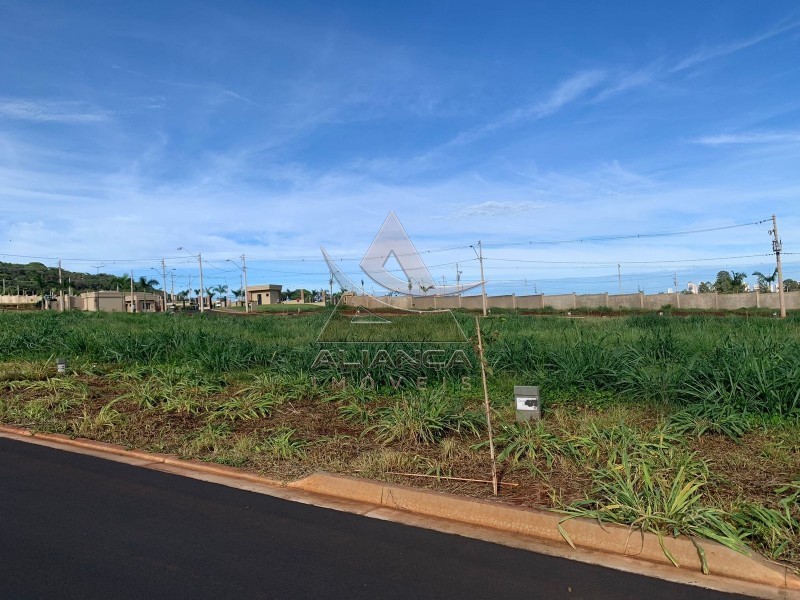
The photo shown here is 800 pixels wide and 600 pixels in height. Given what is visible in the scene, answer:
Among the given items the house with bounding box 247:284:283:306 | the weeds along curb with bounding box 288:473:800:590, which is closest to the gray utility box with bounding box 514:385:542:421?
the weeds along curb with bounding box 288:473:800:590

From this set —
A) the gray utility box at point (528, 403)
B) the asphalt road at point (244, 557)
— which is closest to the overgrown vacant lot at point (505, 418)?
the gray utility box at point (528, 403)

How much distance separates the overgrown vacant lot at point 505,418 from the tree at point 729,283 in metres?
62.0

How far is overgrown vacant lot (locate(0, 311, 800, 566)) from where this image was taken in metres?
4.90

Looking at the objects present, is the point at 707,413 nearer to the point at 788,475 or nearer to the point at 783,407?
the point at 783,407

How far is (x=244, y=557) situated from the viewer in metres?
4.27

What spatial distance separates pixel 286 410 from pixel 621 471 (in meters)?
4.98

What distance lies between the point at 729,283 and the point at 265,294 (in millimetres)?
70423

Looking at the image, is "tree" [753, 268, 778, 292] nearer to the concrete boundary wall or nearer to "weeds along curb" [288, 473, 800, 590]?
the concrete boundary wall

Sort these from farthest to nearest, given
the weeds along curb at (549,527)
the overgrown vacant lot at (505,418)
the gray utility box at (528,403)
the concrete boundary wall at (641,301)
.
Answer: the concrete boundary wall at (641,301) < the gray utility box at (528,403) < the overgrown vacant lot at (505,418) < the weeds along curb at (549,527)

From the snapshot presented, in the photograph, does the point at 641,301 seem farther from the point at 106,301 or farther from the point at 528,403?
the point at 106,301

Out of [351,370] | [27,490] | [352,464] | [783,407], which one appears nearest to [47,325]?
[351,370]

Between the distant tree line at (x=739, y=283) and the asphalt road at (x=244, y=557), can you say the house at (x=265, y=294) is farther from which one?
the asphalt road at (x=244, y=557)

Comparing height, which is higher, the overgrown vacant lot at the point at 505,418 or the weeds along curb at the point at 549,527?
the overgrown vacant lot at the point at 505,418

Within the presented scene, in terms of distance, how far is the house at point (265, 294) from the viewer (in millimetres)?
104688
